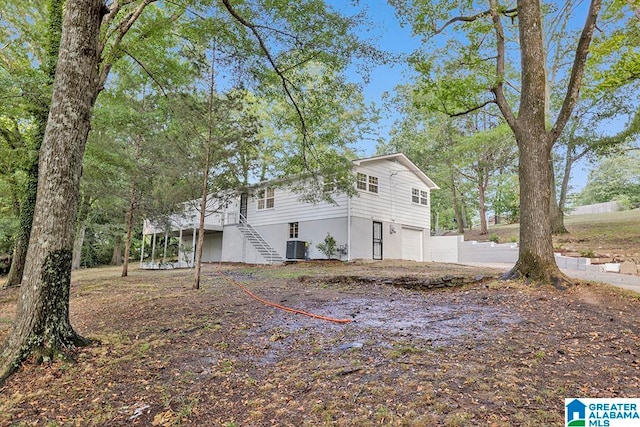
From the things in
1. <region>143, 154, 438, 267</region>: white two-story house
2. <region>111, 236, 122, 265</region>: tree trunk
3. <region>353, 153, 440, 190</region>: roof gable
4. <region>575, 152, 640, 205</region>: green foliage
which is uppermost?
<region>575, 152, 640, 205</region>: green foliage

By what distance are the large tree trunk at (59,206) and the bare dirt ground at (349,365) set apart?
1.06 ft

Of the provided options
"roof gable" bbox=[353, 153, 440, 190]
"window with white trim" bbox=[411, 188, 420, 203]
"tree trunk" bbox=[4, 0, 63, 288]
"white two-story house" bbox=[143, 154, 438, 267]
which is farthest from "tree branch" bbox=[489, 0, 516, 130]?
"window with white trim" bbox=[411, 188, 420, 203]

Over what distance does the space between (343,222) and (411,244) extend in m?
4.70

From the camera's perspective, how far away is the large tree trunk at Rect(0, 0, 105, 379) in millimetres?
3658

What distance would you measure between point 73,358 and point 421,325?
12.8 ft

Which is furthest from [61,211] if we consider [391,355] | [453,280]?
[453,280]

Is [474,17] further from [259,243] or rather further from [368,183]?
[259,243]

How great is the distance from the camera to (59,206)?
3820mm

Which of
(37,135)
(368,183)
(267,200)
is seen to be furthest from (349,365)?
(267,200)

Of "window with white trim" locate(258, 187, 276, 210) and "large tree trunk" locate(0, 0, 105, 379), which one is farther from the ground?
"window with white trim" locate(258, 187, 276, 210)

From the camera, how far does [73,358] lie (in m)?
3.68

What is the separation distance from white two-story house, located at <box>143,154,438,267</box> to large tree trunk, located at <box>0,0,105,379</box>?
10634 millimetres

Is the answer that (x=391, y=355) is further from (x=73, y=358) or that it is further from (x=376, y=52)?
(x=376, y=52)

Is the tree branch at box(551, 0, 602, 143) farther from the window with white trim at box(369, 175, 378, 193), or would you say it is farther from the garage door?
the garage door
